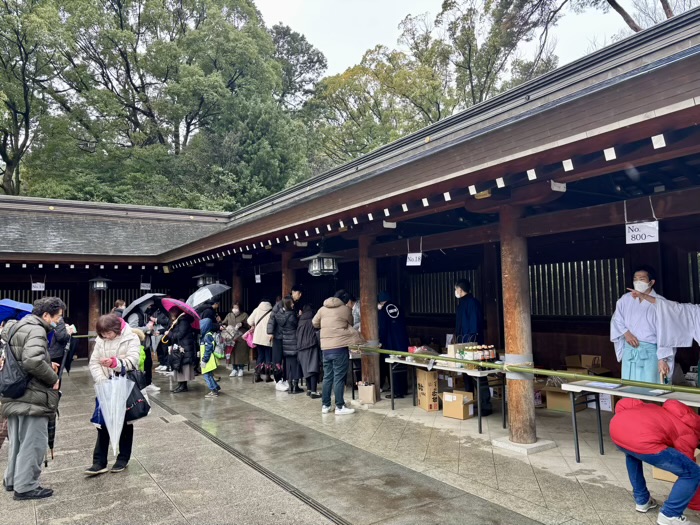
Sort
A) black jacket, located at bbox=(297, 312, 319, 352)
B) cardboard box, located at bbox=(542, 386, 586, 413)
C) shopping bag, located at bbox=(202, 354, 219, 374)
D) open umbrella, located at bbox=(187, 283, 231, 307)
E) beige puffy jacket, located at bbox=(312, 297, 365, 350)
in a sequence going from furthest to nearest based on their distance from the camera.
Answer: open umbrella, located at bbox=(187, 283, 231, 307) → shopping bag, located at bbox=(202, 354, 219, 374) → black jacket, located at bbox=(297, 312, 319, 352) → beige puffy jacket, located at bbox=(312, 297, 365, 350) → cardboard box, located at bbox=(542, 386, 586, 413)

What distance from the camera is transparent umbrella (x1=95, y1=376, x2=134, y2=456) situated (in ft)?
14.3

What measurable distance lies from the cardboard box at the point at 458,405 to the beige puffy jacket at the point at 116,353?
4064 millimetres

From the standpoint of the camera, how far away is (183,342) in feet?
28.2

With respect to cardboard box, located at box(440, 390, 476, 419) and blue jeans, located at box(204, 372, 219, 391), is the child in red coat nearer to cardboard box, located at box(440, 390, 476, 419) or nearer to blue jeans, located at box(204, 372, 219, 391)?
cardboard box, located at box(440, 390, 476, 419)

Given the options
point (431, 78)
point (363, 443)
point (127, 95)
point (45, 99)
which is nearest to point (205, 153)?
point (127, 95)

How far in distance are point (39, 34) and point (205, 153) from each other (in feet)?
30.6

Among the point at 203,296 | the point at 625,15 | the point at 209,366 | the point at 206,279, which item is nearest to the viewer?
the point at 209,366

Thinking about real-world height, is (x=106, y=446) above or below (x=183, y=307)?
below

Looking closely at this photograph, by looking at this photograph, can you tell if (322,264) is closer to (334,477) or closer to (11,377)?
(334,477)

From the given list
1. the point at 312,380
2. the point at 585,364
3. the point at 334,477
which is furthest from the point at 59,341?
the point at 585,364

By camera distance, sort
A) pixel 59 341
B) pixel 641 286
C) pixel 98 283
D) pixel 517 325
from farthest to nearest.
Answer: pixel 98 283
pixel 59 341
pixel 517 325
pixel 641 286

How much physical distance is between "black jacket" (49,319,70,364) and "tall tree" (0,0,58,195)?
2169 cm

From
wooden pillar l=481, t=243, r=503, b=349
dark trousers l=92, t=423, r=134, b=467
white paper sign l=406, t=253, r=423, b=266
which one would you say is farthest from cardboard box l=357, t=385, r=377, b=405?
dark trousers l=92, t=423, r=134, b=467

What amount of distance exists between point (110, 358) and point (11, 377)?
0.77 meters
